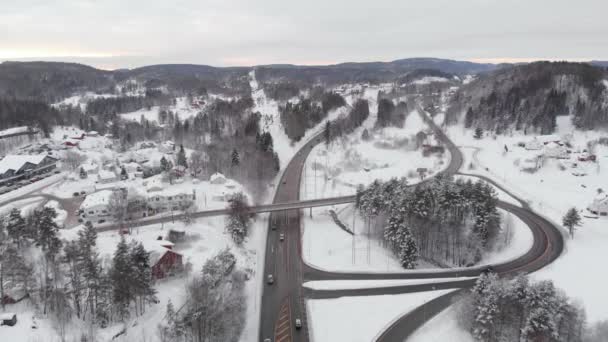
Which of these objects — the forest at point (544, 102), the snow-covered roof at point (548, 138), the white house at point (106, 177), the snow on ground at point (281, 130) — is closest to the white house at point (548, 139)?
the snow-covered roof at point (548, 138)

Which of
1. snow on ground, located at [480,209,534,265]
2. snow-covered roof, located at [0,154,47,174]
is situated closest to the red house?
snow on ground, located at [480,209,534,265]

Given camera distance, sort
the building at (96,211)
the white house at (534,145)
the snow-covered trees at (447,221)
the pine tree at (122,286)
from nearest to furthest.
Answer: the pine tree at (122,286), the snow-covered trees at (447,221), the building at (96,211), the white house at (534,145)

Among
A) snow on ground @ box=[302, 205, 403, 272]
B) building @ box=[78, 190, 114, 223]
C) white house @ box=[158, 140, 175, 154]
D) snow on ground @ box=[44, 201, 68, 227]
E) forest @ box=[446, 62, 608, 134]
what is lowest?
snow on ground @ box=[302, 205, 403, 272]

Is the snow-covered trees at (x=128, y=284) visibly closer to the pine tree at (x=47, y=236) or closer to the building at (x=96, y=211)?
the pine tree at (x=47, y=236)

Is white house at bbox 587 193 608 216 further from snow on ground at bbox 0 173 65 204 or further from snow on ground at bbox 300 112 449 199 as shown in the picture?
snow on ground at bbox 0 173 65 204

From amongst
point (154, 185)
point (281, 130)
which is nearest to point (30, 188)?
point (154, 185)

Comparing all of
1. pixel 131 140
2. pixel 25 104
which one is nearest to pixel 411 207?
pixel 131 140
